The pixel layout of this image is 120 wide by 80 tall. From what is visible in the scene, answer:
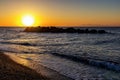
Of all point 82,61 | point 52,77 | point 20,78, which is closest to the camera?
point 20,78

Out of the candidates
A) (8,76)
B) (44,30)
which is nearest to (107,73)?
(8,76)

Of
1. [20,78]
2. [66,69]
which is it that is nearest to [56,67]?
[66,69]

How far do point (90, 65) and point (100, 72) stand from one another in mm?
2563

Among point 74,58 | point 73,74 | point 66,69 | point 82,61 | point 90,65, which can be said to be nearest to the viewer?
point 73,74

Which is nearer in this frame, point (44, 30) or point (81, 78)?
point (81, 78)

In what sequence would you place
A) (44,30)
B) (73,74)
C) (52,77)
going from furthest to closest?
1. (44,30)
2. (73,74)
3. (52,77)

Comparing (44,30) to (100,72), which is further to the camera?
(44,30)

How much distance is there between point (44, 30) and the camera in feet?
293

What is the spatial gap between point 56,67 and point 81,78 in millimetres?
3101

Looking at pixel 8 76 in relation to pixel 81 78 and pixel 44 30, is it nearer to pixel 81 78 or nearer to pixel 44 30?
pixel 81 78

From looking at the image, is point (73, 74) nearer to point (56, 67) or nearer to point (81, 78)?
point (81, 78)

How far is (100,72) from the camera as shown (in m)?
13.8

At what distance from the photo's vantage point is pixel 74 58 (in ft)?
63.2

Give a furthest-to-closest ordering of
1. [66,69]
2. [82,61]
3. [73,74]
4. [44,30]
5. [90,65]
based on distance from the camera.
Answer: [44,30], [82,61], [90,65], [66,69], [73,74]
